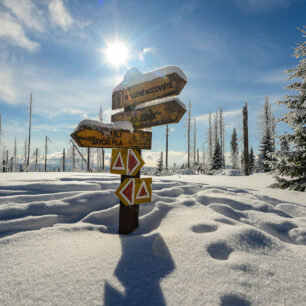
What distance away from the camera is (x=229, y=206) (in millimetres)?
3336

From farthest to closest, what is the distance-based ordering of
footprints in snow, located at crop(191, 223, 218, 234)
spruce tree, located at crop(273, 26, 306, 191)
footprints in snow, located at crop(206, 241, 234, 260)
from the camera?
spruce tree, located at crop(273, 26, 306, 191) < footprints in snow, located at crop(191, 223, 218, 234) < footprints in snow, located at crop(206, 241, 234, 260)

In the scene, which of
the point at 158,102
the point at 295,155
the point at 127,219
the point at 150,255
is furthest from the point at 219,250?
the point at 295,155

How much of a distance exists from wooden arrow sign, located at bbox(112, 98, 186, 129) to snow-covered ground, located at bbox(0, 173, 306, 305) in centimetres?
152

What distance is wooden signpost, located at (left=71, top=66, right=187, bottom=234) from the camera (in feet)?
8.70

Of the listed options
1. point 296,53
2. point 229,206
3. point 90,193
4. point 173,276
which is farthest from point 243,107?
Result: point 173,276

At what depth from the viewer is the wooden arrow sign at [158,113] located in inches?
113

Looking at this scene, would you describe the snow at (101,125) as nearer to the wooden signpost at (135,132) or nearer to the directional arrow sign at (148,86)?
the wooden signpost at (135,132)

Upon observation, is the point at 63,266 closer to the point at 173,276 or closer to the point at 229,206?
the point at 173,276

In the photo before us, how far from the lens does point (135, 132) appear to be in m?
2.94

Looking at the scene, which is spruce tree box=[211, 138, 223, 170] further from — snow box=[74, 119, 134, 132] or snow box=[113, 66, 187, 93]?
snow box=[74, 119, 134, 132]

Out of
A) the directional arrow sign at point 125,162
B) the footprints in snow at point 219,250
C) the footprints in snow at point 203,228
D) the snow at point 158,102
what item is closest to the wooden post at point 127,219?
the directional arrow sign at point 125,162

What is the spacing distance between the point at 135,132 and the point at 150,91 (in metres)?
0.77

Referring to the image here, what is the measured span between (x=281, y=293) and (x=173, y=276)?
2.89 feet

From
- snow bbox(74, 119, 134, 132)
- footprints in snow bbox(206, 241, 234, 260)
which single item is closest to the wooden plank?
snow bbox(74, 119, 134, 132)
